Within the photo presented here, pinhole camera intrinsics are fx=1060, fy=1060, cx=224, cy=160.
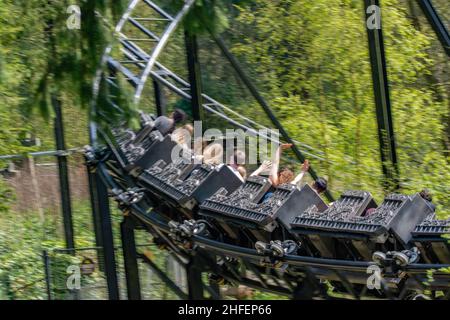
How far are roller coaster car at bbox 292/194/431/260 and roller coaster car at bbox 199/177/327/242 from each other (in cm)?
38

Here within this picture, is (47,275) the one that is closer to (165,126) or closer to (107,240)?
(107,240)

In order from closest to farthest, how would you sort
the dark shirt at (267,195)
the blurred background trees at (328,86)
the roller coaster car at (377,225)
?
the roller coaster car at (377,225)
the dark shirt at (267,195)
the blurred background trees at (328,86)

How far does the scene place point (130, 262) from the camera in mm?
10836

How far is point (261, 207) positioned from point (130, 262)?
3692 millimetres

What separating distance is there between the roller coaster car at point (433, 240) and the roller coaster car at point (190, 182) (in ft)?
7.57

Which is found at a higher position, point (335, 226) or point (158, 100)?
point (335, 226)

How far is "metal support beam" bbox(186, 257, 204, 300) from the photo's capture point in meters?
8.89

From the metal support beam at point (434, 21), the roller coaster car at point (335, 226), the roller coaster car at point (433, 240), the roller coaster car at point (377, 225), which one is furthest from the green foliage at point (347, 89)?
the roller coaster car at point (433, 240)

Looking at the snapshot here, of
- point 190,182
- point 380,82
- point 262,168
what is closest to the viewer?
point 190,182

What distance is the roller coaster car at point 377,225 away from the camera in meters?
6.36

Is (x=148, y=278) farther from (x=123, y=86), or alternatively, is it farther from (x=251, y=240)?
(x=123, y=86)

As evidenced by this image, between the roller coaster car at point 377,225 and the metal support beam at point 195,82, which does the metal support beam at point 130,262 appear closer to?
the metal support beam at point 195,82

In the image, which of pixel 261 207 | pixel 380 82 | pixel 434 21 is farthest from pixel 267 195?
pixel 434 21
